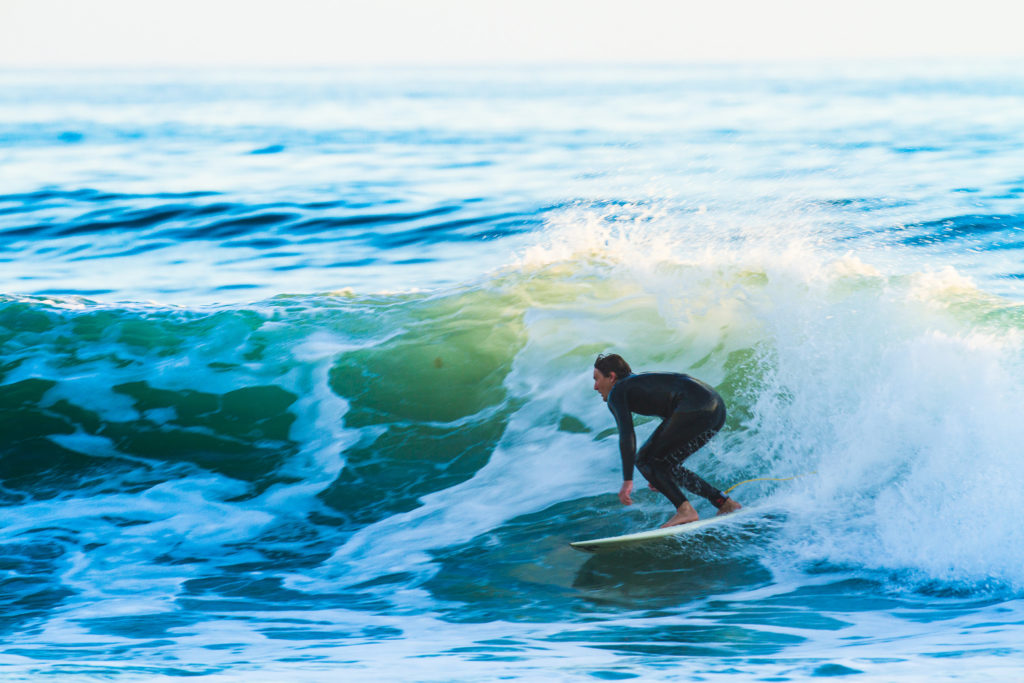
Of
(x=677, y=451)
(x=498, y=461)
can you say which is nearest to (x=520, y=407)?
(x=498, y=461)

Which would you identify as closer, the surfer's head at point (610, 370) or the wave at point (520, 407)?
the surfer's head at point (610, 370)

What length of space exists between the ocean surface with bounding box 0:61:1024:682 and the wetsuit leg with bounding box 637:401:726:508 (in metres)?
0.33

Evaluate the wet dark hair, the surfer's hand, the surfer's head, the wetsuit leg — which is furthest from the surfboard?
the wet dark hair

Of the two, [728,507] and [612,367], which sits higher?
[612,367]

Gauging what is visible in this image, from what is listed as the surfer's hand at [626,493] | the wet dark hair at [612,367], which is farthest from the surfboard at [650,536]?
the wet dark hair at [612,367]

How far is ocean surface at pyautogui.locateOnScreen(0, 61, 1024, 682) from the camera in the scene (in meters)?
5.78

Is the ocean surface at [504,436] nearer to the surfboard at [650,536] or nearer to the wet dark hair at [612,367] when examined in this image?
the surfboard at [650,536]

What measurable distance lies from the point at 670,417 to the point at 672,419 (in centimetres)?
3

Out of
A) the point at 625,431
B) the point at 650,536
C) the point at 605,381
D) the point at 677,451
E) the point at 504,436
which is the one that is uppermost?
the point at 605,381

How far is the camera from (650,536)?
22.2 feet

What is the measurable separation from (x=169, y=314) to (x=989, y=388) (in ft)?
30.1

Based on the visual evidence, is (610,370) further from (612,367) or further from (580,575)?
(580,575)

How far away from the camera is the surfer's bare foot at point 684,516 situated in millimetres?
6840

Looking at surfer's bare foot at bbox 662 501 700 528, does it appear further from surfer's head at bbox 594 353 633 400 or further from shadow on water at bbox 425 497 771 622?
surfer's head at bbox 594 353 633 400
